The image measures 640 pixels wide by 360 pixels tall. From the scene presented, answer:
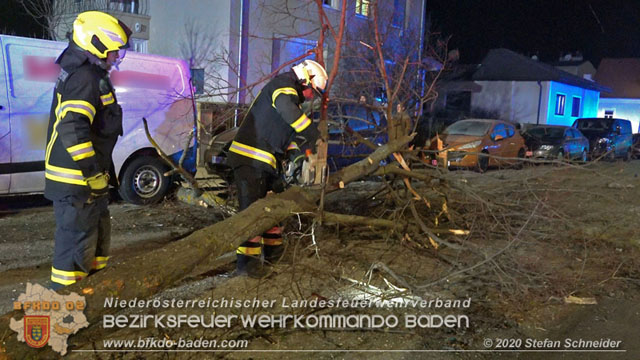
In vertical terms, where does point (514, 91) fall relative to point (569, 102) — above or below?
above

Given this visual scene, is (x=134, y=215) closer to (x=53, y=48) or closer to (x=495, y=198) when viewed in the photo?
(x=53, y=48)

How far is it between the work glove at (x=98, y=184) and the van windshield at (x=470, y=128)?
10.6 metres

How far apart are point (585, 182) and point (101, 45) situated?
26.2ft

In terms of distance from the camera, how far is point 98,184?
11.4 feet

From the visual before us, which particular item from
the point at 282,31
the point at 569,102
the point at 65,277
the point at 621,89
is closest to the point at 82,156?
the point at 65,277

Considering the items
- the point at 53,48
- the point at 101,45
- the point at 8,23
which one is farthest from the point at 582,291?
the point at 8,23

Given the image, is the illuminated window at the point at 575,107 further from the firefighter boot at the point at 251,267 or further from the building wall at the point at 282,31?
the firefighter boot at the point at 251,267

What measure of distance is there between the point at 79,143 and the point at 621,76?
144 ft

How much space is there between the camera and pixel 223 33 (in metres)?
14.1

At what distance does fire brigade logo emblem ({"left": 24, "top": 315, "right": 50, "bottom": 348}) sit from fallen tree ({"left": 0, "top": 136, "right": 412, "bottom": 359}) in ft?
Result: 0.12

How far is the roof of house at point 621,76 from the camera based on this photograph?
38.5 meters

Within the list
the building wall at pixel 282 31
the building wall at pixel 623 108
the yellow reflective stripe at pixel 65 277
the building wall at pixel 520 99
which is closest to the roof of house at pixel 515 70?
the building wall at pixel 520 99

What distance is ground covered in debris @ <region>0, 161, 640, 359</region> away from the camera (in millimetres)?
3605

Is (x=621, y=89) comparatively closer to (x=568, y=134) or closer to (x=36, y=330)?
(x=568, y=134)
